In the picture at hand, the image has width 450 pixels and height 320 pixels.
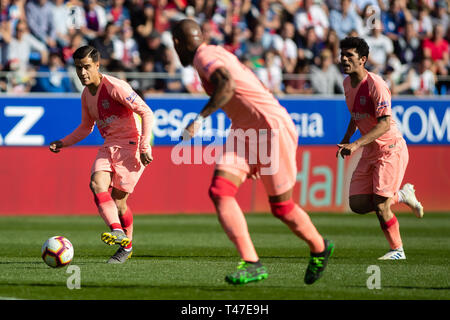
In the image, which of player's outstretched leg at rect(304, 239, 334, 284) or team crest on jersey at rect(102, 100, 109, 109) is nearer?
player's outstretched leg at rect(304, 239, 334, 284)

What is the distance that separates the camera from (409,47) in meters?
23.9

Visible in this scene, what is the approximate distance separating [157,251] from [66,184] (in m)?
6.91

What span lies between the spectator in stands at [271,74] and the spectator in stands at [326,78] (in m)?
0.90

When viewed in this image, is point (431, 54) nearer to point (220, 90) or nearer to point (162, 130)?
point (162, 130)

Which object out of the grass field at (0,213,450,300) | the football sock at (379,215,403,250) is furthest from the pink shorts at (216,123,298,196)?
the football sock at (379,215,403,250)

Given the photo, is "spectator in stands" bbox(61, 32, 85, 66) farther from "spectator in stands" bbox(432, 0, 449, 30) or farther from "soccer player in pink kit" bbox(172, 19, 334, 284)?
"soccer player in pink kit" bbox(172, 19, 334, 284)

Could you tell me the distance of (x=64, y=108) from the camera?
19000 mm

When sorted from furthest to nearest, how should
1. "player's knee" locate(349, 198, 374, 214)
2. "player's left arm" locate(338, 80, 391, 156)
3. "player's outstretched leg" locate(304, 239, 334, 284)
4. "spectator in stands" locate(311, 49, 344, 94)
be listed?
"spectator in stands" locate(311, 49, 344, 94)
"player's knee" locate(349, 198, 374, 214)
"player's left arm" locate(338, 80, 391, 156)
"player's outstretched leg" locate(304, 239, 334, 284)

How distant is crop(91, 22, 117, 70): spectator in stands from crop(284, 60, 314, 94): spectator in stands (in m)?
4.29

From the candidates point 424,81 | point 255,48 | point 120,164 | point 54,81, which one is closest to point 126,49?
point 54,81

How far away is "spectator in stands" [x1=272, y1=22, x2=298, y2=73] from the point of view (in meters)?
22.1

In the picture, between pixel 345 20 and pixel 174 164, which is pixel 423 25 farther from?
pixel 174 164

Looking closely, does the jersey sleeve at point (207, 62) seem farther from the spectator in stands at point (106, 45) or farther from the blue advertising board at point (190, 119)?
the spectator in stands at point (106, 45)
